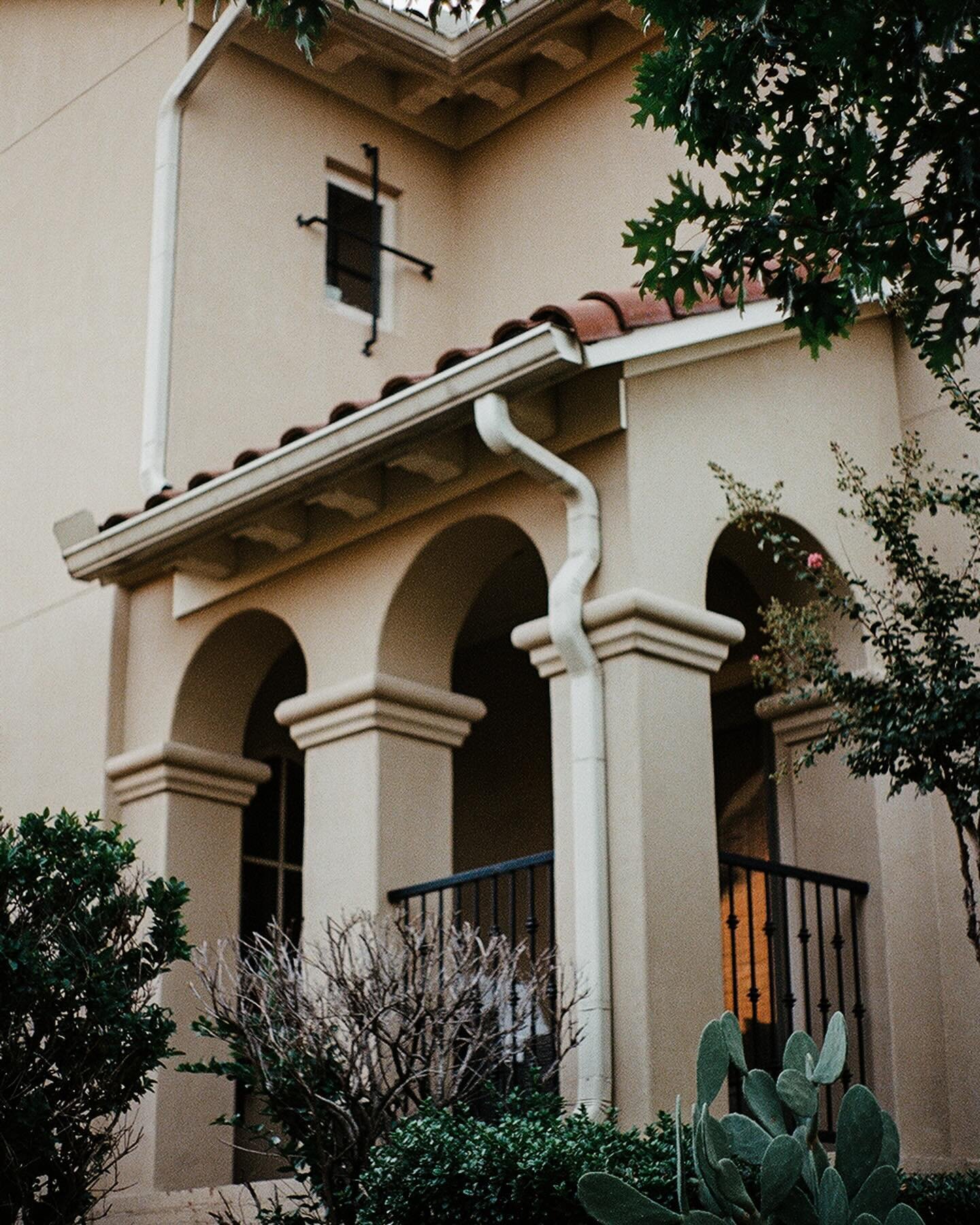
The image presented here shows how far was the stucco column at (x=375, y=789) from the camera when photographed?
9.12 m

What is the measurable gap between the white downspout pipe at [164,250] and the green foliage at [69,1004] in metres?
3.13

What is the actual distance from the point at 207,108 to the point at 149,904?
5.86 metres

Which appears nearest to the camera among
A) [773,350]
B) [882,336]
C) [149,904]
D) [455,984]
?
[455,984]

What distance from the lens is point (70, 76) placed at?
42.8 feet

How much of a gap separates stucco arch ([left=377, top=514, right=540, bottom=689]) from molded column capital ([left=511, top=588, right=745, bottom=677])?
86cm

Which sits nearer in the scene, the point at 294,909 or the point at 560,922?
the point at 560,922

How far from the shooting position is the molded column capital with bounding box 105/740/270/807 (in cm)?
1030

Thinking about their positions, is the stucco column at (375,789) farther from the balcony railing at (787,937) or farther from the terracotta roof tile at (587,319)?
the terracotta roof tile at (587,319)

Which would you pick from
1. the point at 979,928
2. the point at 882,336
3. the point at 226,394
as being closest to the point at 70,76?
the point at 226,394

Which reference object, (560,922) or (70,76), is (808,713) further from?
(70,76)

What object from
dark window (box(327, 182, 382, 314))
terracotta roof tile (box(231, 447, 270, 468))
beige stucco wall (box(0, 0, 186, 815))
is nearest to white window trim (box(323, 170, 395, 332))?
dark window (box(327, 182, 382, 314))

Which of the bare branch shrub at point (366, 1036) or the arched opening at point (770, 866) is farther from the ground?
the arched opening at point (770, 866)

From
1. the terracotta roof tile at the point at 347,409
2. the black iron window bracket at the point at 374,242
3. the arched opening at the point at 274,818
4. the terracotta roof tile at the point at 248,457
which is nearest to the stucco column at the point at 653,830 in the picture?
the terracotta roof tile at the point at 347,409

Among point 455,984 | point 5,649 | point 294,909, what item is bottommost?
point 455,984
